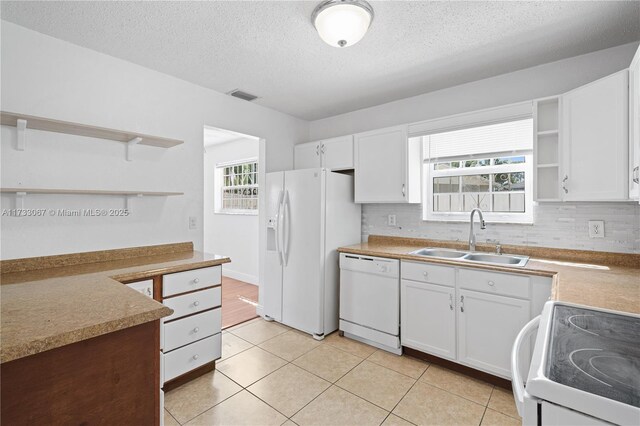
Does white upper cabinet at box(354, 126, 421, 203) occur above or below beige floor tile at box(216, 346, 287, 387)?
above

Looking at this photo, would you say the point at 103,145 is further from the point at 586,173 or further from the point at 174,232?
the point at 586,173

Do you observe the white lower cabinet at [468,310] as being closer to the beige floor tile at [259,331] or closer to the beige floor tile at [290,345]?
the beige floor tile at [290,345]

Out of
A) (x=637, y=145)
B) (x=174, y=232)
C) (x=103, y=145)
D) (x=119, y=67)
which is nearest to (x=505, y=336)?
(x=637, y=145)

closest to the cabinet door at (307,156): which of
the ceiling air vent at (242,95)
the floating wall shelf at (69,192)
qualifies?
the ceiling air vent at (242,95)

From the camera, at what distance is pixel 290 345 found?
113 inches

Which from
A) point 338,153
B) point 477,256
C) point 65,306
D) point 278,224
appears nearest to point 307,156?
point 338,153

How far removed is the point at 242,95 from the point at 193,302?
6.95 feet

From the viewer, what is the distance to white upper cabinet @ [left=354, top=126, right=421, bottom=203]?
3.00 meters

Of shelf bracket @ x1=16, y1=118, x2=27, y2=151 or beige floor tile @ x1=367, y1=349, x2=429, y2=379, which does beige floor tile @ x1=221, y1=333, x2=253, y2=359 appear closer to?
beige floor tile @ x1=367, y1=349, x2=429, y2=379

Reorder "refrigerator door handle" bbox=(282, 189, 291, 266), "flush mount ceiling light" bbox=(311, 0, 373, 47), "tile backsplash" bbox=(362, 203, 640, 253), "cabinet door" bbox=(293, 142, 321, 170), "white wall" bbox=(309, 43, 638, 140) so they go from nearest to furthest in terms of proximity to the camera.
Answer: "flush mount ceiling light" bbox=(311, 0, 373, 47), "tile backsplash" bbox=(362, 203, 640, 253), "white wall" bbox=(309, 43, 638, 140), "refrigerator door handle" bbox=(282, 189, 291, 266), "cabinet door" bbox=(293, 142, 321, 170)

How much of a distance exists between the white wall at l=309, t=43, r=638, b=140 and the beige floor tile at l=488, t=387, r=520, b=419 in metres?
2.31

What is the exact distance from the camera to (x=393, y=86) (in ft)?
9.78

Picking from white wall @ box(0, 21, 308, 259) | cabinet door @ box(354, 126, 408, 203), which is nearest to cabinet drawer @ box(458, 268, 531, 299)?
cabinet door @ box(354, 126, 408, 203)

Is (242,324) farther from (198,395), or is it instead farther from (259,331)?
(198,395)
